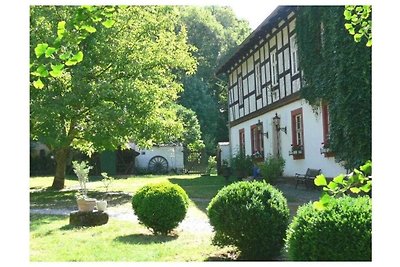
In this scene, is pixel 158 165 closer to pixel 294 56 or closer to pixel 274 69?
pixel 274 69

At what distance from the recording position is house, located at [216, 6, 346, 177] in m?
13.8

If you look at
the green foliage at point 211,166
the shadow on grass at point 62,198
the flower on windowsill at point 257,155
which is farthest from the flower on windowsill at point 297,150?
the green foliage at point 211,166

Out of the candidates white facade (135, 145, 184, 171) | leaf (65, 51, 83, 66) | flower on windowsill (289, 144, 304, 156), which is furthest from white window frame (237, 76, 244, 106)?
leaf (65, 51, 83, 66)

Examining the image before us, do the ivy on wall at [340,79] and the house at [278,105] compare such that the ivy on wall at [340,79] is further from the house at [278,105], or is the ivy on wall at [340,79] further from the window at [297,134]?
the window at [297,134]

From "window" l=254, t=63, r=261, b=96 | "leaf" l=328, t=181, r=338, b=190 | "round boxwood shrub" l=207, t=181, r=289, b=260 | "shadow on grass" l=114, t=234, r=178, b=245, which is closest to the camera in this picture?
"leaf" l=328, t=181, r=338, b=190

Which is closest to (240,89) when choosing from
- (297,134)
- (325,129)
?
(297,134)

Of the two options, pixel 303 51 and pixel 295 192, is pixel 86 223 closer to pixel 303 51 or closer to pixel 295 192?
pixel 295 192

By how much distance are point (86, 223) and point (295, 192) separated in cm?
627

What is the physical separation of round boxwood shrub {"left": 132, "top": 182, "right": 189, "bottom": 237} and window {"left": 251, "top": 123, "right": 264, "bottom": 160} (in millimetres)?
10707

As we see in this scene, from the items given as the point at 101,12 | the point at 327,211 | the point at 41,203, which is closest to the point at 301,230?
the point at 327,211

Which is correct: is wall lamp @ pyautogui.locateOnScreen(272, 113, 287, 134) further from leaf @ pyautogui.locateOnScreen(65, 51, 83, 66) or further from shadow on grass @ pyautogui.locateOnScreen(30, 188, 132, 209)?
leaf @ pyautogui.locateOnScreen(65, 51, 83, 66)

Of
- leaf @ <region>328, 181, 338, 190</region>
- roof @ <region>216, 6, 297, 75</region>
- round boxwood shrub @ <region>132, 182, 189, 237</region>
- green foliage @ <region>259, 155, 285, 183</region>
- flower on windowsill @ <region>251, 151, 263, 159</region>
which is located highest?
roof @ <region>216, 6, 297, 75</region>

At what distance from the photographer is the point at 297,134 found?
1532cm

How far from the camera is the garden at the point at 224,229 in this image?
4344 mm
